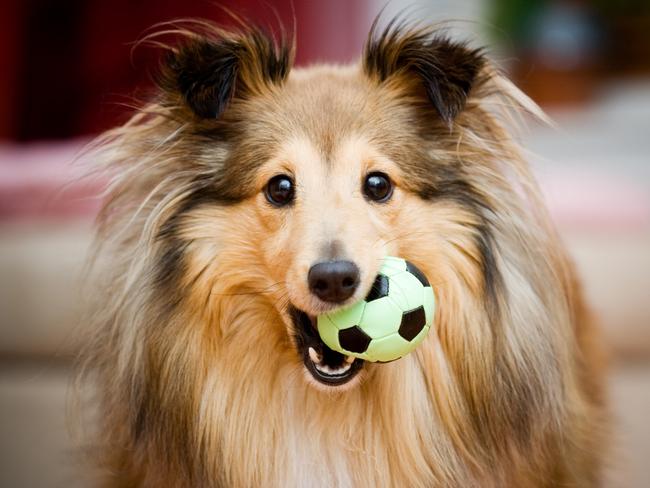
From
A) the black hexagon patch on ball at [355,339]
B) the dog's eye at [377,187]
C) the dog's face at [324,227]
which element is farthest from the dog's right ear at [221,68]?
the black hexagon patch on ball at [355,339]

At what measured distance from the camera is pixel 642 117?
249 inches

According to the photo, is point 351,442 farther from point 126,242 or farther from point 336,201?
point 126,242

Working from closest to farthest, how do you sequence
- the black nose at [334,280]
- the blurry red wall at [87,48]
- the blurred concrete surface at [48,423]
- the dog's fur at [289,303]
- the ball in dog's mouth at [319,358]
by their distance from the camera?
1. the black nose at [334,280]
2. the ball in dog's mouth at [319,358]
3. the dog's fur at [289,303]
4. the blurred concrete surface at [48,423]
5. the blurry red wall at [87,48]

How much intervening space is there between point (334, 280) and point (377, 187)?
12.1 inches

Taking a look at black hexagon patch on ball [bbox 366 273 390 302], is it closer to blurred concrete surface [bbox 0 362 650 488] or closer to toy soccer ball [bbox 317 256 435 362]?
toy soccer ball [bbox 317 256 435 362]

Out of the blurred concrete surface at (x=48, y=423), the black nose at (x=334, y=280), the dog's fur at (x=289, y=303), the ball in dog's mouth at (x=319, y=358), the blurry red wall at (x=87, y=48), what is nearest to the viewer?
the black nose at (x=334, y=280)

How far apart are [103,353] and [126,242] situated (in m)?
0.28

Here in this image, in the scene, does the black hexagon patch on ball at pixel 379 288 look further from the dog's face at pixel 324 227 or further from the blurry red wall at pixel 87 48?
the blurry red wall at pixel 87 48

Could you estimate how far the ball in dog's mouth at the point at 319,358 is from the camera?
→ 6.02 ft

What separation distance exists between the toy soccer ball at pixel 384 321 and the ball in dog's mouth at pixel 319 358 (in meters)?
0.08

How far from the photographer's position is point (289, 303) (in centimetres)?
187

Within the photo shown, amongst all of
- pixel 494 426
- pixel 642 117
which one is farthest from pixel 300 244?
pixel 642 117

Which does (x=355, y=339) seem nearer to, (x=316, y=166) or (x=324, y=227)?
(x=324, y=227)

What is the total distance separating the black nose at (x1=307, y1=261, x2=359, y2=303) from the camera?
1710 millimetres
